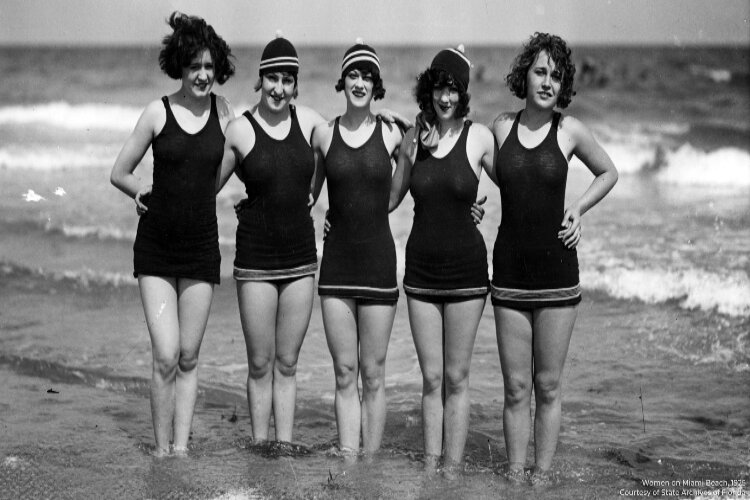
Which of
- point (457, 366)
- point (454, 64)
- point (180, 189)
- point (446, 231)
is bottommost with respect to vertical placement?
point (457, 366)

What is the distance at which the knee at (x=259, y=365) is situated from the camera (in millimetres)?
5148

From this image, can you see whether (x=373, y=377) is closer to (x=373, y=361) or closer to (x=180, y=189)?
(x=373, y=361)

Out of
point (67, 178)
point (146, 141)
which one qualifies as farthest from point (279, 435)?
point (67, 178)

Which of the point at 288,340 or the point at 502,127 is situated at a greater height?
the point at 502,127

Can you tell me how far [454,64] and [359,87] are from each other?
0.50 meters

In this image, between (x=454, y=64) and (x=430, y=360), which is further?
(x=430, y=360)

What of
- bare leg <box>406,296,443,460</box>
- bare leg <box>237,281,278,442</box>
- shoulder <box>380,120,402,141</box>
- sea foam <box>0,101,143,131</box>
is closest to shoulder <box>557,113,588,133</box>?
shoulder <box>380,120,402,141</box>

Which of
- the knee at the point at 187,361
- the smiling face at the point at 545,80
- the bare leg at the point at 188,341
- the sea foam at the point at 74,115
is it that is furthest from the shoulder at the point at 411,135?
the sea foam at the point at 74,115

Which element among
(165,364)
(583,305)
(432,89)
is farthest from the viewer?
(583,305)

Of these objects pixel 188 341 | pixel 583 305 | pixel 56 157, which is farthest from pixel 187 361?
pixel 56 157

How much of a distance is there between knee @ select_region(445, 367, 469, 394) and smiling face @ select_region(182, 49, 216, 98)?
1932 millimetres

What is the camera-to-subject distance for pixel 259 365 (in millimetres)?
5156

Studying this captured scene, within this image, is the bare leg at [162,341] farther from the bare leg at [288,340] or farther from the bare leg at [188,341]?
Answer: the bare leg at [288,340]

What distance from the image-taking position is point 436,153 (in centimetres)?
482
